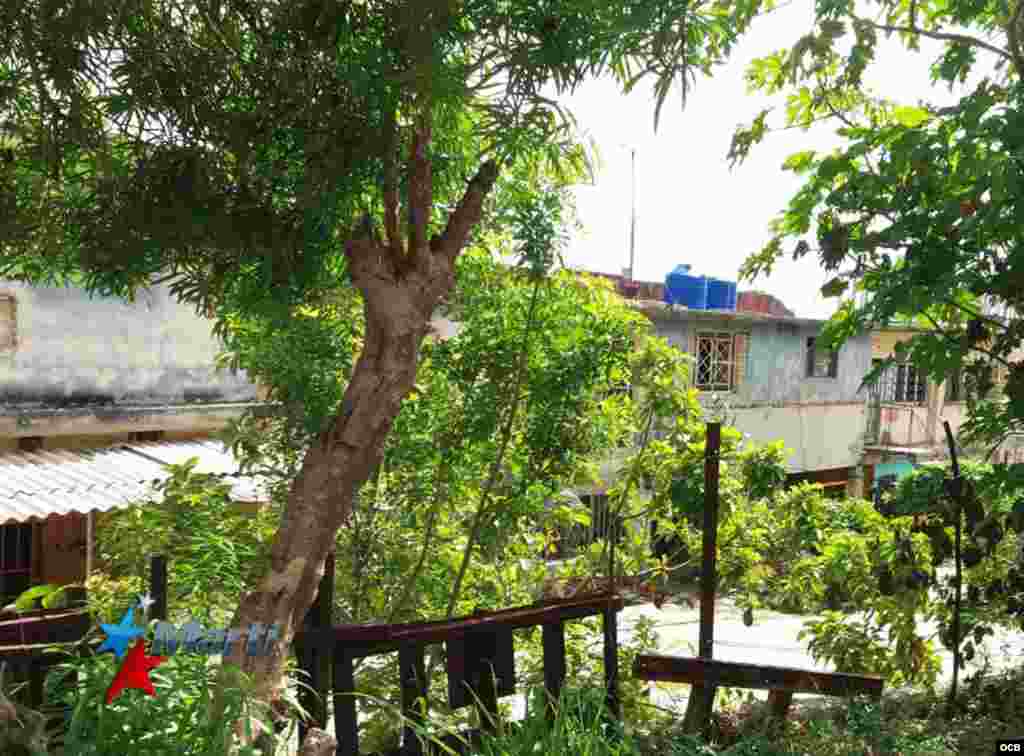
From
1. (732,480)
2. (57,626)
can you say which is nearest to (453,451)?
(732,480)

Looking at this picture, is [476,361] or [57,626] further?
[476,361]

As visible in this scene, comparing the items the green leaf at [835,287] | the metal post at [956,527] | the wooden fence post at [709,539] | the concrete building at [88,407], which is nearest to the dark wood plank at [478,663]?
the wooden fence post at [709,539]

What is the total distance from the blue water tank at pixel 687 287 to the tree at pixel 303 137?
13.1 m

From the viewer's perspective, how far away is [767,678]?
13.9 ft

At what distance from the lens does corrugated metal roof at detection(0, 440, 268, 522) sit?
336 inches

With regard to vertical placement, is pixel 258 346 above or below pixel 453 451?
Result: above

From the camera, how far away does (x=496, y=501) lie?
541 centimetres

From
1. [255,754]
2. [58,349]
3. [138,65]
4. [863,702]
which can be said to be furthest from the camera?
[58,349]

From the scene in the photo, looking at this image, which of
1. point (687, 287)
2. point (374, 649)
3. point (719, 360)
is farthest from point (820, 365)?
point (374, 649)

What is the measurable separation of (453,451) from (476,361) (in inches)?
18.0

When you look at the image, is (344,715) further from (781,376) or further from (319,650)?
(781,376)

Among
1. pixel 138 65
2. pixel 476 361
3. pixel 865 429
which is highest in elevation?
pixel 138 65

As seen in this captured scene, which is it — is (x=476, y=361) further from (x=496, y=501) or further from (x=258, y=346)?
(x=258, y=346)

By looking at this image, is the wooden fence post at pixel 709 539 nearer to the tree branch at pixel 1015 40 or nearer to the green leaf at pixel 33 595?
the tree branch at pixel 1015 40
